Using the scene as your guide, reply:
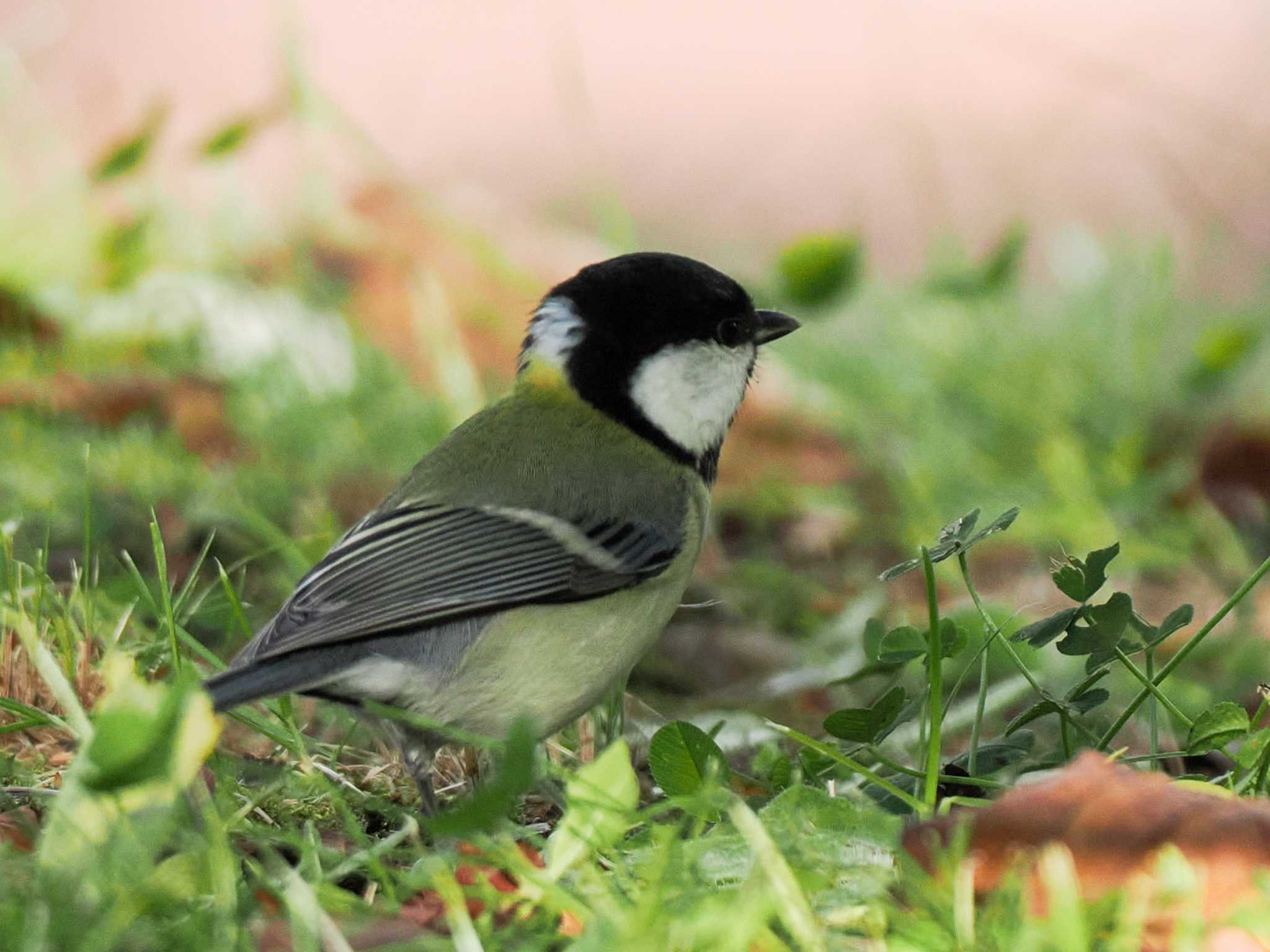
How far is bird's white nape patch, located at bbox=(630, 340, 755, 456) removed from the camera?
2.35 m

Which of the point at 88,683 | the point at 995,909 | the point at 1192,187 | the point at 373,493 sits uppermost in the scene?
the point at 1192,187

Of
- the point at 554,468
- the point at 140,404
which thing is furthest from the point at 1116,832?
the point at 140,404

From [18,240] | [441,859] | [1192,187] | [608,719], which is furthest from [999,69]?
[441,859]

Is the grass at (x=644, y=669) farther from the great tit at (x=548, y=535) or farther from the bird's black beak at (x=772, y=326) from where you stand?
the bird's black beak at (x=772, y=326)

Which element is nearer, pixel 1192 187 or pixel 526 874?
pixel 526 874

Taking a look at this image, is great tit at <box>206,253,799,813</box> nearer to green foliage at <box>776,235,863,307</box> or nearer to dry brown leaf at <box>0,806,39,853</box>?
dry brown leaf at <box>0,806,39,853</box>

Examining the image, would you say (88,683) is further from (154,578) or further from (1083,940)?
(1083,940)

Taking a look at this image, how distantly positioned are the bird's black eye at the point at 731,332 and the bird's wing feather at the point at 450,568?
462 mm

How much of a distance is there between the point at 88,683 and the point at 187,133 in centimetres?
485

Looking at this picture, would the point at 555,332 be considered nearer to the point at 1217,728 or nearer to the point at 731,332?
the point at 731,332

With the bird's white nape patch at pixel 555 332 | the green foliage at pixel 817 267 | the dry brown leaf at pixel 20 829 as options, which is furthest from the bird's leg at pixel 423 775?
the green foliage at pixel 817 267

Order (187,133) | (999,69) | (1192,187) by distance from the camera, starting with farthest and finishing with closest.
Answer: (999,69)
(187,133)
(1192,187)

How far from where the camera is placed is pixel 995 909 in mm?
1130

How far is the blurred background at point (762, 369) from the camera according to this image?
298 cm
